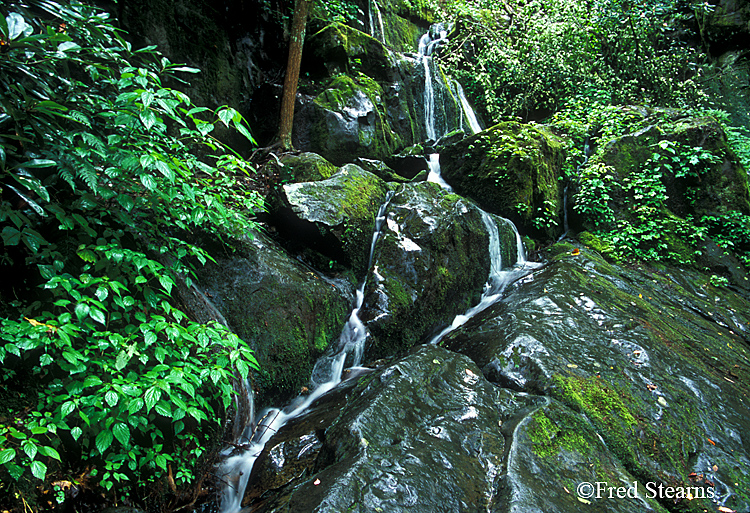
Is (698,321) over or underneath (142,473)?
underneath

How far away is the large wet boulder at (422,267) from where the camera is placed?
16.5ft

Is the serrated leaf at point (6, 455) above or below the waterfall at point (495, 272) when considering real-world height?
above

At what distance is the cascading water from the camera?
303cm

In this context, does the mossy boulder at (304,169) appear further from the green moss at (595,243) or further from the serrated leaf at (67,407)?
the green moss at (595,243)

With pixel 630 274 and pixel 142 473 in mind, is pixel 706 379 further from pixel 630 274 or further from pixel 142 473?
pixel 142 473

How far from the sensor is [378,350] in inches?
192

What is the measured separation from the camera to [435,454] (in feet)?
8.23

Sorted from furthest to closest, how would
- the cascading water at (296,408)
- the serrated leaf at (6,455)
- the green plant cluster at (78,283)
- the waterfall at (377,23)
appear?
the waterfall at (377,23) < the cascading water at (296,408) < the green plant cluster at (78,283) < the serrated leaf at (6,455)

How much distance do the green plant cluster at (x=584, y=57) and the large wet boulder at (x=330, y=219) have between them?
868 centimetres

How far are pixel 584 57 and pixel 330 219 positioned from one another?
35.7 ft

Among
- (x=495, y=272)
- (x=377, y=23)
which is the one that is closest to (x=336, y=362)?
(x=495, y=272)

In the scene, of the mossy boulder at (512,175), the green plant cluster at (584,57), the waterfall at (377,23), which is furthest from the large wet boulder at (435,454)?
the waterfall at (377,23)

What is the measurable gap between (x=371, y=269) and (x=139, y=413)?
3.46 metres

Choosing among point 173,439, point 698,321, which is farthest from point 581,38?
point 173,439
